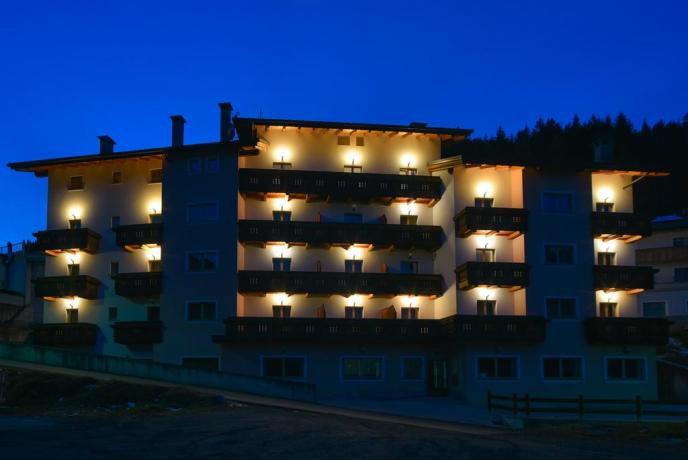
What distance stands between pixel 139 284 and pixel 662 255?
5214 centimetres

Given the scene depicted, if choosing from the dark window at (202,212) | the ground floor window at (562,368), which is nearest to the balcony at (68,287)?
the dark window at (202,212)

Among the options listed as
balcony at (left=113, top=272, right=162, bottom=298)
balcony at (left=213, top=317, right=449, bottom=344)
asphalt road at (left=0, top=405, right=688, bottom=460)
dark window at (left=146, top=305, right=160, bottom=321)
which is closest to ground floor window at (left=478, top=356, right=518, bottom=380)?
balcony at (left=213, top=317, right=449, bottom=344)

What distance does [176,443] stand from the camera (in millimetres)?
28094

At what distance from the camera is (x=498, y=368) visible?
5241 centimetres

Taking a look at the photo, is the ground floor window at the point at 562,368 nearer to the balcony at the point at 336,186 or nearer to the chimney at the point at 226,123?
the balcony at the point at 336,186

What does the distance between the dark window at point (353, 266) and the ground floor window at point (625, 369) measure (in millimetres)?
16819

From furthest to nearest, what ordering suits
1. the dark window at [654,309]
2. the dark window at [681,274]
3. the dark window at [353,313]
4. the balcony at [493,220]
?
1. the dark window at [681,274]
2. the dark window at [654,309]
3. the dark window at [353,313]
4. the balcony at [493,220]

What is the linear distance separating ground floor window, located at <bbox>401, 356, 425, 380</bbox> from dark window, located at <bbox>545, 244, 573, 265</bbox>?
10.4m

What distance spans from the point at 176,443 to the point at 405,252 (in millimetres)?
31201

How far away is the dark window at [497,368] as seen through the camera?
171 feet

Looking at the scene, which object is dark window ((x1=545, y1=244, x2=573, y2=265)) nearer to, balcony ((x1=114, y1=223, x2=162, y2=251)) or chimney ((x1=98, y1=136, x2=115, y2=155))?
balcony ((x1=114, y1=223, x2=162, y2=251))

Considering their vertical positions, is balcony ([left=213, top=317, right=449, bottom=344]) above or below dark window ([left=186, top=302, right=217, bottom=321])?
below

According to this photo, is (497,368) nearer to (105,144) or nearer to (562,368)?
(562,368)

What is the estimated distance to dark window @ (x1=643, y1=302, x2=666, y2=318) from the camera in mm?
80312
